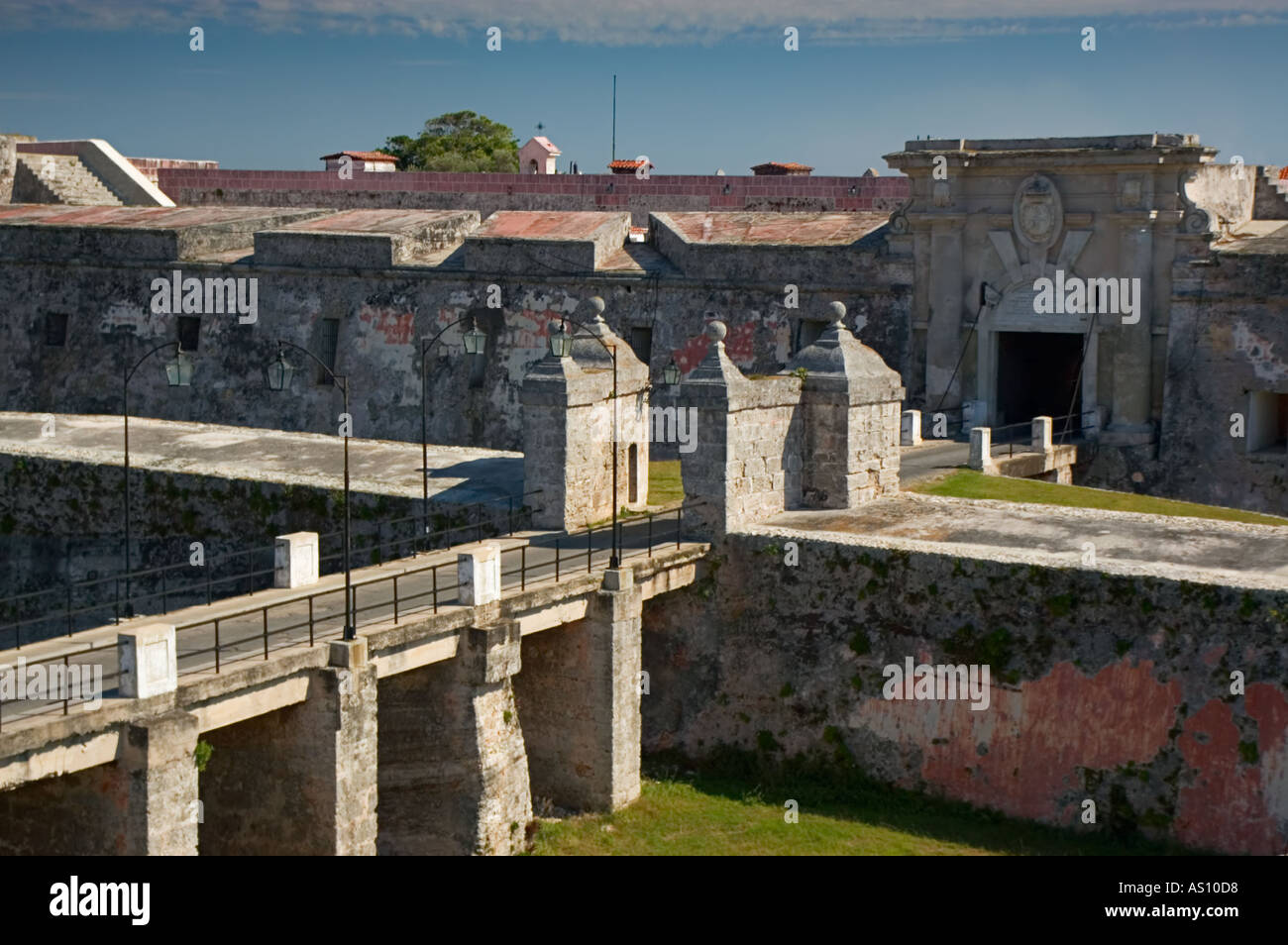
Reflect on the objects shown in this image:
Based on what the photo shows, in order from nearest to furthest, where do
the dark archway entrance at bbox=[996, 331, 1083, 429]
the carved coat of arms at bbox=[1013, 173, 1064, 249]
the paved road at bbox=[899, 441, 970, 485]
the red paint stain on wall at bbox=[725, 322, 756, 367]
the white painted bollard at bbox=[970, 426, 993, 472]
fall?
the paved road at bbox=[899, 441, 970, 485] → the white painted bollard at bbox=[970, 426, 993, 472] → the carved coat of arms at bbox=[1013, 173, 1064, 249] → the dark archway entrance at bbox=[996, 331, 1083, 429] → the red paint stain on wall at bbox=[725, 322, 756, 367]

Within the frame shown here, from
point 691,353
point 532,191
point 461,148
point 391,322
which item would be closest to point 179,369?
point 691,353

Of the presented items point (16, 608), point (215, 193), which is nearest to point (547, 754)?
point (16, 608)

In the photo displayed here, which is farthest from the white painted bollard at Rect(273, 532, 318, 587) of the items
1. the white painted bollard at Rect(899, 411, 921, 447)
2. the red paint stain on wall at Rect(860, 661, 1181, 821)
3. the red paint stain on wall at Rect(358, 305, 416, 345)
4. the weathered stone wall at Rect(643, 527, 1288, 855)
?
the red paint stain on wall at Rect(358, 305, 416, 345)

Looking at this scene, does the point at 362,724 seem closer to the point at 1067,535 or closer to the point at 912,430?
the point at 1067,535

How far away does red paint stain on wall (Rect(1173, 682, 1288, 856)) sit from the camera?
19.9m

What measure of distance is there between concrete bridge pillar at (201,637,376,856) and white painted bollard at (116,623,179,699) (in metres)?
1.93

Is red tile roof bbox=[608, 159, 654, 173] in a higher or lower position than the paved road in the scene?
higher

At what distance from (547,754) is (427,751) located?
6.96 feet

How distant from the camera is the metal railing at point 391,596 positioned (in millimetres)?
18562

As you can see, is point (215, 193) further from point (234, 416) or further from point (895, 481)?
point (895, 481)

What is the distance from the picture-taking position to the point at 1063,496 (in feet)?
89.4

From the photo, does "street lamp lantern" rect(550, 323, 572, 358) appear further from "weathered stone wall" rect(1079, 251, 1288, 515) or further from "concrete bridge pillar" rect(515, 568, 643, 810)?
"weathered stone wall" rect(1079, 251, 1288, 515)

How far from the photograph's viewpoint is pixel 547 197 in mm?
45906

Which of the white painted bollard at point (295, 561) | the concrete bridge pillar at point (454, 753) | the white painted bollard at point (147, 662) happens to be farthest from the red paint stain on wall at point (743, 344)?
the white painted bollard at point (147, 662)
